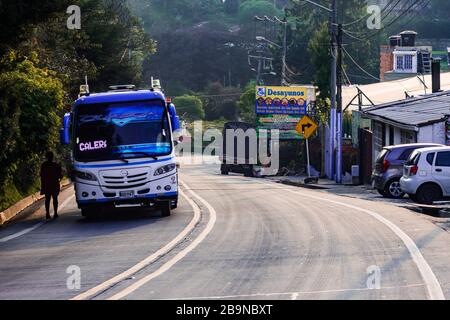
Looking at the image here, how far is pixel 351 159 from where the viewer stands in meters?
48.6

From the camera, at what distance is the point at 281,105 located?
65.6 meters

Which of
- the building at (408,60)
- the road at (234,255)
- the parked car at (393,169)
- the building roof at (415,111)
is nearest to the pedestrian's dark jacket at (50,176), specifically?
the road at (234,255)

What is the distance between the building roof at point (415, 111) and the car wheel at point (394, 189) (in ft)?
15.8

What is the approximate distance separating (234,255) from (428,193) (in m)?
12.8

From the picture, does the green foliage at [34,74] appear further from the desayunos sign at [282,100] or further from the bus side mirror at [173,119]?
the desayunos sign at [282,100]

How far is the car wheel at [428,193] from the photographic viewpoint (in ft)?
88.3

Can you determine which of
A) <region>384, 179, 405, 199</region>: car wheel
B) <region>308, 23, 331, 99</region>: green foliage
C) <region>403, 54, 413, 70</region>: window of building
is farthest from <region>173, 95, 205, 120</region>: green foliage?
<region>384, 179, 405, 199</region>: car wheel

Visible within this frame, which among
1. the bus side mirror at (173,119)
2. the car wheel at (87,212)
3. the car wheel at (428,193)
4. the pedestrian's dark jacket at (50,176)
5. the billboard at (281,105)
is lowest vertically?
the car wheel at (87,212)

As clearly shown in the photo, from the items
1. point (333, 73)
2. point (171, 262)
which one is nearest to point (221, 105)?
point (333, 73)

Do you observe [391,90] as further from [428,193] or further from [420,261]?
[420,261]

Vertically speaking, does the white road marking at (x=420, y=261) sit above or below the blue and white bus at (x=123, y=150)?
below

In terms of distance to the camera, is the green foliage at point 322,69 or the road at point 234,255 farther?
the green foliage at point 322,69

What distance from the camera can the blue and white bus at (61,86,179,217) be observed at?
22.4 meters

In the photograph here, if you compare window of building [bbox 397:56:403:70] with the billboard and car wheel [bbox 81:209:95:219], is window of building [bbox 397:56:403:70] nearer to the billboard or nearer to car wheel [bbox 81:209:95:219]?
the billboard
